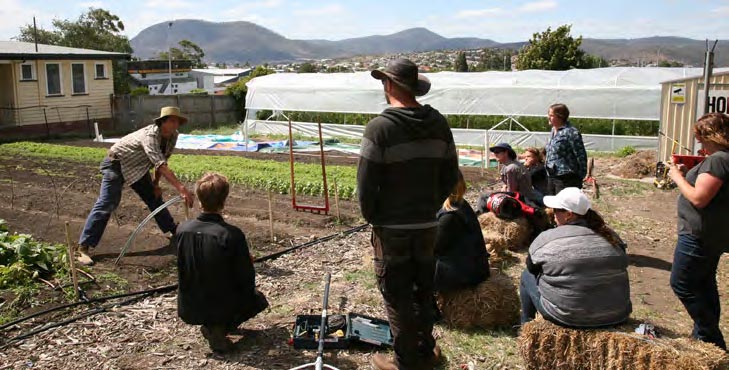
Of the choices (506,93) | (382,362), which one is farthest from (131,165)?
(506,93)

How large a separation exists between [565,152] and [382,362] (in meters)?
3.74

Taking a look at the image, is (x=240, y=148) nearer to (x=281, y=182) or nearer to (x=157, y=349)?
(x=281, y=182)

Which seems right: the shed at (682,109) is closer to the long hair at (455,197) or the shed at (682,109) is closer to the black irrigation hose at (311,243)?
the black irrigation hose at (311,243)

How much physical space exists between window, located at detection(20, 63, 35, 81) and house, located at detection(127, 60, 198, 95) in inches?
1449

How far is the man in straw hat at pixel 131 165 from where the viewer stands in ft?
23.1

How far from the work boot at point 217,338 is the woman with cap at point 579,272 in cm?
238

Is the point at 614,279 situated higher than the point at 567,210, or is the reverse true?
the point at 567,210

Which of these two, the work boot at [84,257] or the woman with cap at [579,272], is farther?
the work boot at [84,257]

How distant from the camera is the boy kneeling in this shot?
4.79 metres

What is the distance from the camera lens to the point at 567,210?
177 inches

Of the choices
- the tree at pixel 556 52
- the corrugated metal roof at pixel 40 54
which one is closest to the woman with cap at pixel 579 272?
the corrugated metal roof at pixel 40 54

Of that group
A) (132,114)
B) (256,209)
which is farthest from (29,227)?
(132,114)

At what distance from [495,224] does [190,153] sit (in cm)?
1277

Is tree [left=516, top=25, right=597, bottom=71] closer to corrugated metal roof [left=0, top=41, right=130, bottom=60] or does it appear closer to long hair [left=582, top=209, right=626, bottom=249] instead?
corrugated metal roof [left=0, top=41, right=130, bottom=60]
